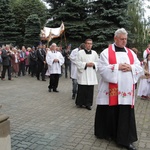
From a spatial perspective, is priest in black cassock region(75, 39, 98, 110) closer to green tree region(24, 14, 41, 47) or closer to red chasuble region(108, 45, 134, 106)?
red chasuble region(108, 45, 134, 106)

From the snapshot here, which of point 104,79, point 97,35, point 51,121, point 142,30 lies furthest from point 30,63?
point 142,30

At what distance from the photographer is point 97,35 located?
23.6 metres

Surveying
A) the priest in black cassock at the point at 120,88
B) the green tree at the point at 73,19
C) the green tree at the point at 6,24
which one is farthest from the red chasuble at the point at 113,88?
the green tree at the point at 6,24

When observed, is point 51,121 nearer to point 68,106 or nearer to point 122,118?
point 68,106

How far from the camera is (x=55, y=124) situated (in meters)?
6.11

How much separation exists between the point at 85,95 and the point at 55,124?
6.07 ft

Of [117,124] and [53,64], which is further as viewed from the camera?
[53,64]

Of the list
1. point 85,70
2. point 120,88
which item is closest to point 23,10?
point 85,70

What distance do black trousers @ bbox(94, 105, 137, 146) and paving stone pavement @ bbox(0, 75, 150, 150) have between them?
161 millimetres

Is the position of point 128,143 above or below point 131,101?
below

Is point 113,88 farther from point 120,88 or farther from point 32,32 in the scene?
point 32,32

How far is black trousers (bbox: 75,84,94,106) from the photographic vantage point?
770 cm

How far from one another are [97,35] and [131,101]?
1933 cm

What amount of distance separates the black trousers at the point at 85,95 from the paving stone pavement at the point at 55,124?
0.27 m
